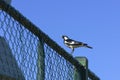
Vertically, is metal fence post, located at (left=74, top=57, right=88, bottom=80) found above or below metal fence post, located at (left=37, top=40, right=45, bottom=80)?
above

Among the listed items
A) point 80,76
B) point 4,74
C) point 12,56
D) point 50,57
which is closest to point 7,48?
point 12,56

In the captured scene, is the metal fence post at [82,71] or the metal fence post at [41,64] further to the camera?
the metal fence post at [82,71]

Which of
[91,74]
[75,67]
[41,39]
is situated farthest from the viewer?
[91,74]

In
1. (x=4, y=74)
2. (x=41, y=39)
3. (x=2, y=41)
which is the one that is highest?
(x=41, y=39)

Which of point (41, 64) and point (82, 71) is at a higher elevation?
point (82, 71)

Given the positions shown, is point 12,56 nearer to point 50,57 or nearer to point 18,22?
point 18,22

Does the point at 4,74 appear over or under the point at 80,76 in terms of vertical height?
under

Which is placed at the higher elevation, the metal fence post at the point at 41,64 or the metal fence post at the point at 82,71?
the metal fence post at the point at 82,71

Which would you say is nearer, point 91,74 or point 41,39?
point 41,39

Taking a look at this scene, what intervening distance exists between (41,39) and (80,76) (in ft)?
3.41

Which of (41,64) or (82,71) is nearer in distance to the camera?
(41,64)

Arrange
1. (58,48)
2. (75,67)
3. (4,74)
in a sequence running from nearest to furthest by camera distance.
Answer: (4,74) < (58,48) < (75,67)

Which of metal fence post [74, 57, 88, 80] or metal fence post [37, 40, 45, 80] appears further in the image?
metal fence post [74, 57, 88, 80]

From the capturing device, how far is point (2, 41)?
3.66 metres
